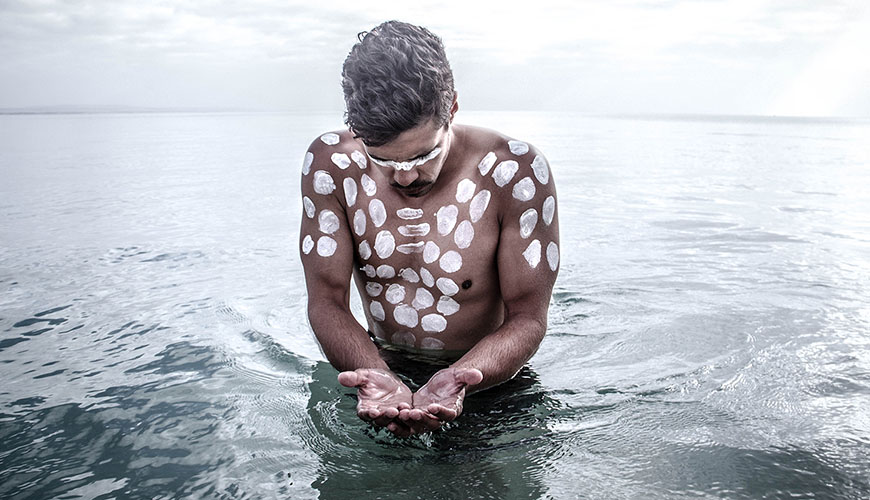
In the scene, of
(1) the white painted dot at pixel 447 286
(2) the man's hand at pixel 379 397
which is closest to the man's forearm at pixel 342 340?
(2) the man's hand at pixel 379 397

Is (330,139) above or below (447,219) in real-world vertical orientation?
above

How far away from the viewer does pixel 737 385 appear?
3.88 metres

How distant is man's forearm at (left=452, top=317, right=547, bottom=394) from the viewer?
3.18m

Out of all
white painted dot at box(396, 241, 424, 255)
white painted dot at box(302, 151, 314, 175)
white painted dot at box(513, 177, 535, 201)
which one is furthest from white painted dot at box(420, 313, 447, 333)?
white painted dot at box(302, 151, 314, 175)

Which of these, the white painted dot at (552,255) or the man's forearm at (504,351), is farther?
the white painted dot at (552,255)

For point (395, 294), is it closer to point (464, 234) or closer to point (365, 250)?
point (365, 250)

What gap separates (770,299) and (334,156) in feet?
12.1

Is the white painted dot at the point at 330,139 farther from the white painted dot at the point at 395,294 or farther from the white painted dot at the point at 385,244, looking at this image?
the white painted dot at the point at 395,294

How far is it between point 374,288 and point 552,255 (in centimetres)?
91

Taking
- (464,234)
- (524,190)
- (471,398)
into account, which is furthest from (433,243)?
(471,398)

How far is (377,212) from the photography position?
3.56 meters

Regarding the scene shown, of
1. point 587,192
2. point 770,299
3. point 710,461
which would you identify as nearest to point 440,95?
point 710,461

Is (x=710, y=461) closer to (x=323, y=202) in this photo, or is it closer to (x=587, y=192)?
(x=323, y=202)

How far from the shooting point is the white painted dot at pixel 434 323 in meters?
3.62
